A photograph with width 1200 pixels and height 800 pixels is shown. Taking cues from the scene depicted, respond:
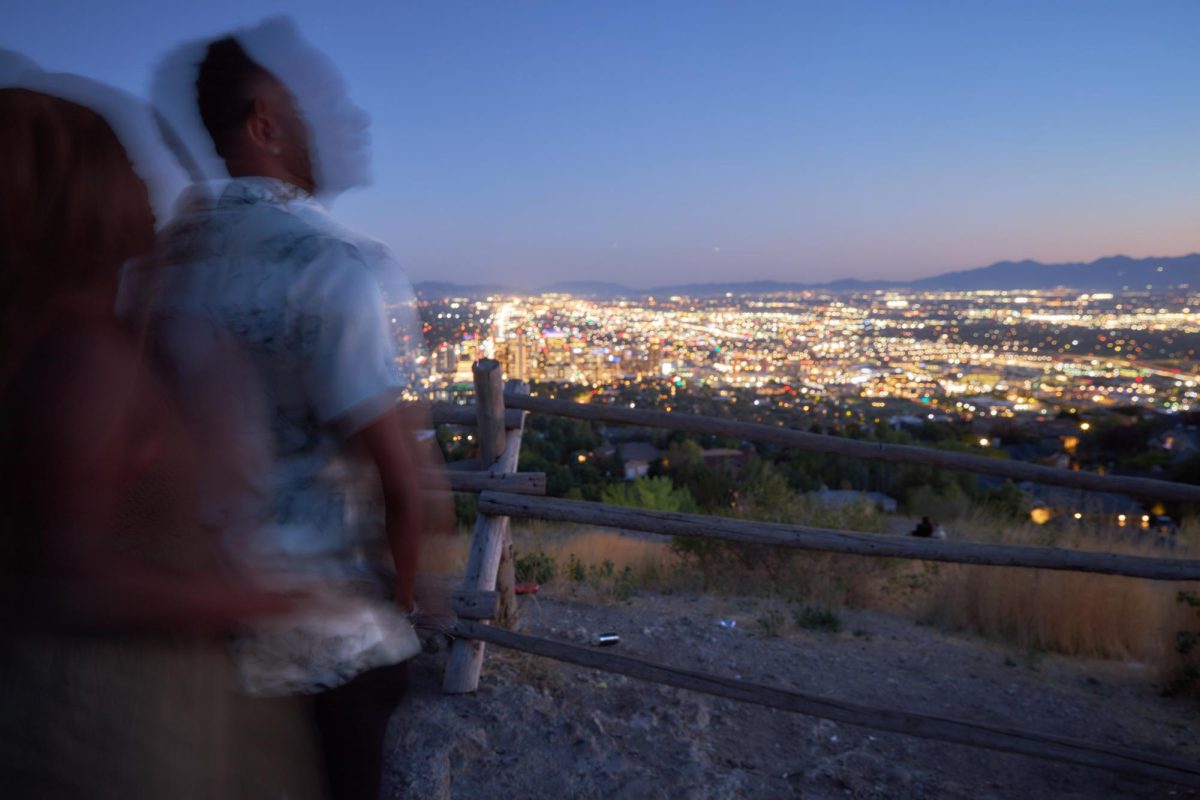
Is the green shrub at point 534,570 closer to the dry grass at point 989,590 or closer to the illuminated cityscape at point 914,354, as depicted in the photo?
the dry grass at point 989,590

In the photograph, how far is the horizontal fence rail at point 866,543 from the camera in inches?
110

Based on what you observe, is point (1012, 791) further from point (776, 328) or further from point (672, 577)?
point (776, 328)

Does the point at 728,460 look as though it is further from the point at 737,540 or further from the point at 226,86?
the point at 226,86

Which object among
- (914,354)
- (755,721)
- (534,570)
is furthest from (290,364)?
(914,354)

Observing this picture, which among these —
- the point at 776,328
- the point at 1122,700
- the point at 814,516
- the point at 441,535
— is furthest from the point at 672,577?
the point at 776,328

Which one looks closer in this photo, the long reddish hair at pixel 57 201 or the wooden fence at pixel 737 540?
the long reddish hair at pixel 57 201

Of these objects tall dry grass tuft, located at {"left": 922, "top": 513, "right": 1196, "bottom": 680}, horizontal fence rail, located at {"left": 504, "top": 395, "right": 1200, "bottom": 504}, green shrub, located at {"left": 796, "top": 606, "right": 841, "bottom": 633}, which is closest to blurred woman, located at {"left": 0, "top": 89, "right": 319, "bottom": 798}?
horizontal fence rail, located at {"left": 504, "top": 395, "right": 1200, "bottom": 504}

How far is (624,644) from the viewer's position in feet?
14.8

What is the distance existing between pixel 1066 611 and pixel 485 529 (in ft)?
12.0

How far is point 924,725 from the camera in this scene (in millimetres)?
2803

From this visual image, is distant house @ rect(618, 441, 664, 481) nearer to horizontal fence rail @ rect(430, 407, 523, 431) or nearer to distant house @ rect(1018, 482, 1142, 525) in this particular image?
distant house @ rect(1018, 482, 1142, 525)

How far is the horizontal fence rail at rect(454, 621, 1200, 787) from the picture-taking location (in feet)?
8.75

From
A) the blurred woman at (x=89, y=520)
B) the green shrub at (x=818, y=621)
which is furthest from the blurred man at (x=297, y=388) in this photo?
the green shrub at (x=818, y=621)

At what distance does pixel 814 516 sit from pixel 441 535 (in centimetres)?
549
